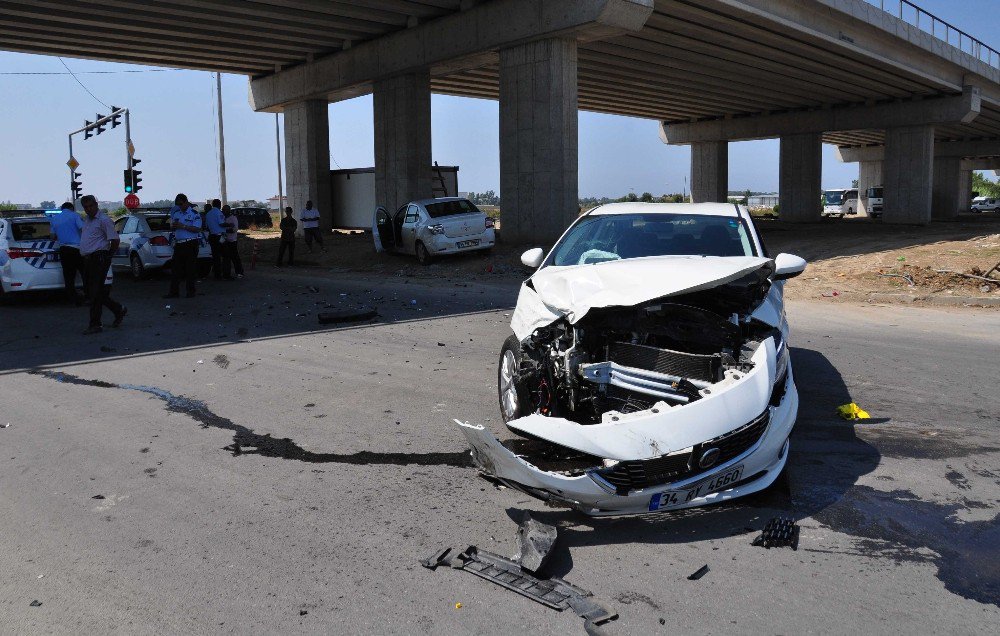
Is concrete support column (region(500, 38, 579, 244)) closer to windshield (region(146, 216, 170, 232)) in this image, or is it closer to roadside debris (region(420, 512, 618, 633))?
windshield (region(146, 216, 170, 232))

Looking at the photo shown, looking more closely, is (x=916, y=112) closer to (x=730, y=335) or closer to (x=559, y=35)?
(x=559, y=35)

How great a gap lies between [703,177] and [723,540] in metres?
46.8

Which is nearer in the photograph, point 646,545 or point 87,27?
point 646,545

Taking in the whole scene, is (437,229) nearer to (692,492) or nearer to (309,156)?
(309,156)

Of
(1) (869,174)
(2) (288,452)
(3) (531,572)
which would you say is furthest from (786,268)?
(1) (869,174)

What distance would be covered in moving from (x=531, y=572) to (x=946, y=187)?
63363mm

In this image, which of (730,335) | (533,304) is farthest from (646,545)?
(533,304)

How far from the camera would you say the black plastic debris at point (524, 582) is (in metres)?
3.34

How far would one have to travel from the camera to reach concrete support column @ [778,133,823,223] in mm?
43094

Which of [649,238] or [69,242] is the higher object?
[649,238]

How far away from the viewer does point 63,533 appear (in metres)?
4.23

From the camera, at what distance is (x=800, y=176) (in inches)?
1714

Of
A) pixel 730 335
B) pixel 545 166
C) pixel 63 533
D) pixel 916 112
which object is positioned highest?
pixel 916 112

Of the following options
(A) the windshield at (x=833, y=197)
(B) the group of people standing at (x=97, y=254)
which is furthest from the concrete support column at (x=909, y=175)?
(B) the group of people standing at (x=97, y=254)
